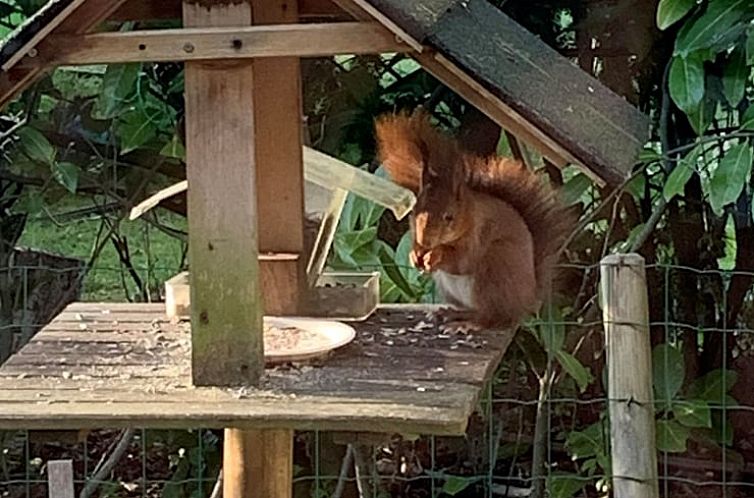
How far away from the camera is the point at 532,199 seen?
2164 mm

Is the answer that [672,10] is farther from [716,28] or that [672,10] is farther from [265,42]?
[265,42]

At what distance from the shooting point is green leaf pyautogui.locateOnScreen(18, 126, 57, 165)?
2.93 m

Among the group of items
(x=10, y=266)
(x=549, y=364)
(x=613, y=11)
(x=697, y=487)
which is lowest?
(x=697, y=487)

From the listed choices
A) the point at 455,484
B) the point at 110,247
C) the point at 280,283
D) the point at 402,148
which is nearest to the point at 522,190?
the point at 402,148

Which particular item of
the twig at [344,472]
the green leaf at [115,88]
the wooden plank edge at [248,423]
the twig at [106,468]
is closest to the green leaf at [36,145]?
the green leaf at [115,88]

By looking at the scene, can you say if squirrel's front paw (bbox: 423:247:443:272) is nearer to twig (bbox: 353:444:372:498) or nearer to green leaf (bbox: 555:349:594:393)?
green leaf (bbox: 555:349:594:393)

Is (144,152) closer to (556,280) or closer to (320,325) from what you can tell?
(556,280)

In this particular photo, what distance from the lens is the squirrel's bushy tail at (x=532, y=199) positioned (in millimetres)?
2154

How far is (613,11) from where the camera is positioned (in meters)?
2.87

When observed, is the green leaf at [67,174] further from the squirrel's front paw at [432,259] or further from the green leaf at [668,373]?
the green leaf at [668,373]

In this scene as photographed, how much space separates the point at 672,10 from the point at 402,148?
64 centimetres

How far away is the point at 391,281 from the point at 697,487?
902 millimetres

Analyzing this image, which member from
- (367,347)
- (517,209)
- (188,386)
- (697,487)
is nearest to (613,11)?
(517,209)

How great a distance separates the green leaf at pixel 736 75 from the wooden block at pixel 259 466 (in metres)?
0.95
